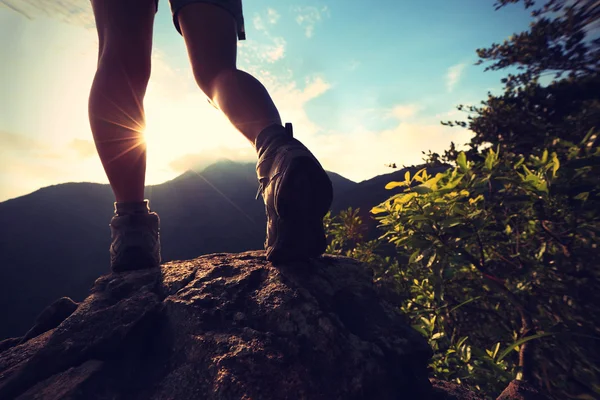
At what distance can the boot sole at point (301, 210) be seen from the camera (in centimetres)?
111

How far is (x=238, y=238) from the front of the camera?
9453 mm

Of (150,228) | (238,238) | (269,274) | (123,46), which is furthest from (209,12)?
(238,238)

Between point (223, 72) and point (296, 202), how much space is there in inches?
34.9

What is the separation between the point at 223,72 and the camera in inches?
60.6

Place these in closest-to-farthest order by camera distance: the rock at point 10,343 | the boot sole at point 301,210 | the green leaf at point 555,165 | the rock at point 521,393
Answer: the rock at point 521,393
the boot sole at point 301,210
the green leaf at point 555,165
the rock at point 10,343

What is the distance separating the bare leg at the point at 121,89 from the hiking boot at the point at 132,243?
12 cm

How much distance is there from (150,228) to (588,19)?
2.45 meters

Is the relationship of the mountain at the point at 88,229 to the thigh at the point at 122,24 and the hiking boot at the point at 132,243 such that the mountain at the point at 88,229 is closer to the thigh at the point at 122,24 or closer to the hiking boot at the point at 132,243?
the hiking boot at the point at 132,243

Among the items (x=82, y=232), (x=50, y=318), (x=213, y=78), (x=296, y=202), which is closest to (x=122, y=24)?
(x=213, y=78)

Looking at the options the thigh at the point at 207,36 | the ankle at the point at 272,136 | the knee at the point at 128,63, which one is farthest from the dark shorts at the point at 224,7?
the ankle at the point at 272,136

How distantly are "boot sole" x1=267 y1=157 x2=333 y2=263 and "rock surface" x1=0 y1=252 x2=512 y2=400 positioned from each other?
85 millimetres

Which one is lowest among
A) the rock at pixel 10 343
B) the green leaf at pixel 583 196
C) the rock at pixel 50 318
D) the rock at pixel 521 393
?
the rock at pixel 521 393

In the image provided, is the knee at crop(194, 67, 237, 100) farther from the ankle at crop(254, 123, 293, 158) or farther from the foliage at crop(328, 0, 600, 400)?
the foliage at crop(328, 0, 600, 400)

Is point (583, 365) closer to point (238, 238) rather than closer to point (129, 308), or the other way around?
point (129, 308)
